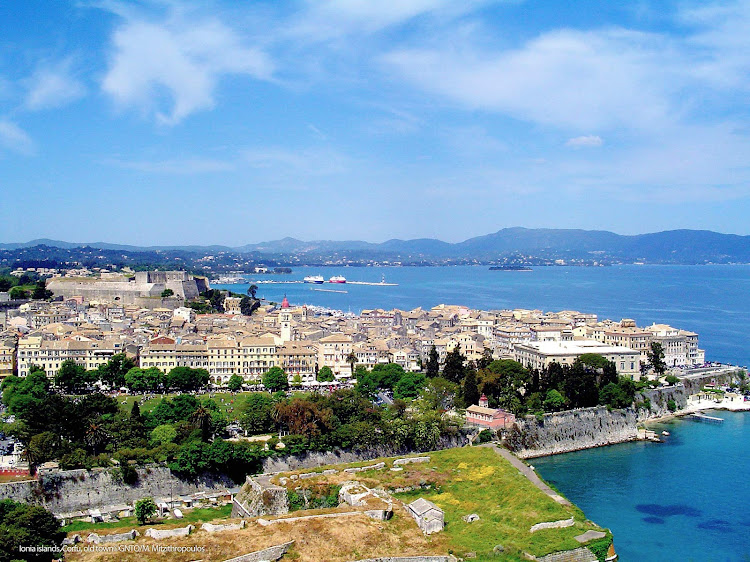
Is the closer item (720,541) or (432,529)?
(432,529)

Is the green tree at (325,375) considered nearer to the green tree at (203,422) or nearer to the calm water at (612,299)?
the green tree at (203,422)

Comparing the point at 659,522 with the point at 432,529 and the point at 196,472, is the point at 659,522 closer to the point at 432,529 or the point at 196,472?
the point at 432,529

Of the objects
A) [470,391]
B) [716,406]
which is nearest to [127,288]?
[470,391]

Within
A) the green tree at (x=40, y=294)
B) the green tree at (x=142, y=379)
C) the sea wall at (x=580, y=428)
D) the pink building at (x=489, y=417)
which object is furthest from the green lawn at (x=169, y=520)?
the green tree at (x=40, y=294)

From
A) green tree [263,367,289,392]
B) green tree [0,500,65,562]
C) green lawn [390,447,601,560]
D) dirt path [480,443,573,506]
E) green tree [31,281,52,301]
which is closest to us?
green tree [0,500,65,562]

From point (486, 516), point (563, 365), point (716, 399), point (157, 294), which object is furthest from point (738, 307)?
point (486, 516)

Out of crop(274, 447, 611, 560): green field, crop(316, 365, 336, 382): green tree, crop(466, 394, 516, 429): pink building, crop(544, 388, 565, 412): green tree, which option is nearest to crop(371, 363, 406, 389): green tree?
crop(316, 365, 336, 382): green tree

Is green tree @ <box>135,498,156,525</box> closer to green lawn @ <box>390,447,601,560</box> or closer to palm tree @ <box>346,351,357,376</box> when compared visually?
green lawn @ <box>390,447,601,560</box>
